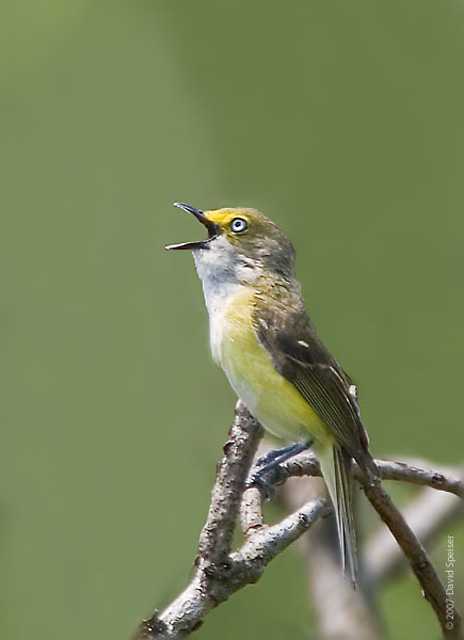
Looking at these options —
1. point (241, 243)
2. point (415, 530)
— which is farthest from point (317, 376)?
point (415, 530)

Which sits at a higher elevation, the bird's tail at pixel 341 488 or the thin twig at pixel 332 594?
the bird's tail at pixel 341 488

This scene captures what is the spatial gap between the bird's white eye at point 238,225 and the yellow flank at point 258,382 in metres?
0.10

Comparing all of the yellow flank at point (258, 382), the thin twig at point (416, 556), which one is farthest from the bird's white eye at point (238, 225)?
the thin twig at point (416, 556)

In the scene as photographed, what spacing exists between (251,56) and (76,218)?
365 mm

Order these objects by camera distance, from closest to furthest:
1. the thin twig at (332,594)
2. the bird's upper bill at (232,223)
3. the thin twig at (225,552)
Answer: the thin twig at (225,552) → the thin twig at (332,594) → the bird's upper bill at (232,223)

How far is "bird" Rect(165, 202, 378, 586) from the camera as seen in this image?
94 centimetres

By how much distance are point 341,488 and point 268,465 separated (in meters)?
0.11

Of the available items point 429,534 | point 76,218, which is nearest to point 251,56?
point 76,218

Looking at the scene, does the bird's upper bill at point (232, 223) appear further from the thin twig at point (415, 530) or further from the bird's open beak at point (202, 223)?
the thin twig at point (415, 530)

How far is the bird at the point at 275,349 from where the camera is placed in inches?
37.2

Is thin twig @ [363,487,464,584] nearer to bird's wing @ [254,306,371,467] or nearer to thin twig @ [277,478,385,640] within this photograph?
thin twig @ [277,478,385,640]

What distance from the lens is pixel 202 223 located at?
3.22 feet

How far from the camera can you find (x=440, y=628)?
926 millimetres

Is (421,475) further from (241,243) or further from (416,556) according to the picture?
(241,243)
